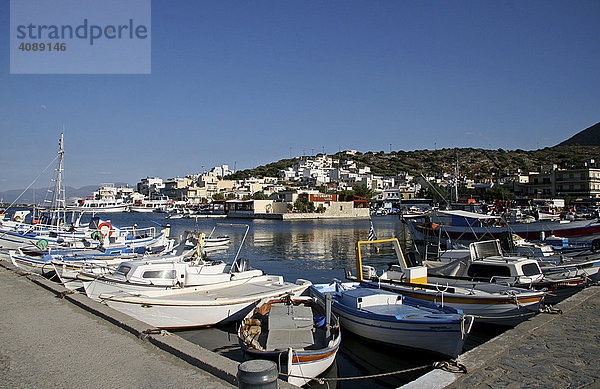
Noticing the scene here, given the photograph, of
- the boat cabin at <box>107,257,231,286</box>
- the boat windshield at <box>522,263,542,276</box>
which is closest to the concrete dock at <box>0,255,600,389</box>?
the boat cabin at <box>107,257,231,286</box>

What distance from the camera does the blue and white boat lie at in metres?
10.0

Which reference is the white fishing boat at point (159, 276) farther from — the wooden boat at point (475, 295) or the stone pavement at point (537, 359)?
the stone pavement at point (537, 359)

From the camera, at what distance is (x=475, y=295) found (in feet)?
40.8

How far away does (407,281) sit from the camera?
14383 millimetres

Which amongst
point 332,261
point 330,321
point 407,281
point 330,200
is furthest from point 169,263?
point 330,200

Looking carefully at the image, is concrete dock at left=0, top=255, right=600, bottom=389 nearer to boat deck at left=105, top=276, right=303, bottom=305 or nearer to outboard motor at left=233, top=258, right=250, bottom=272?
boat deck at left=105, top=276, right=303, bottom=305

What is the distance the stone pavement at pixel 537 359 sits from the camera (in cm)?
632

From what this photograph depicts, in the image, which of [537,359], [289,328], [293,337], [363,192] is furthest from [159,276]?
[363,192]

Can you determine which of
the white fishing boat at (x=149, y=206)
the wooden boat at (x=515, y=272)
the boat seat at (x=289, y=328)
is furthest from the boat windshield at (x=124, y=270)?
the white fishing boat at (x=149, y=206)

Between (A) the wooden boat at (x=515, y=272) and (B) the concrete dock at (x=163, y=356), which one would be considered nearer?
(B) the concrete dock at (x=163, y=356)

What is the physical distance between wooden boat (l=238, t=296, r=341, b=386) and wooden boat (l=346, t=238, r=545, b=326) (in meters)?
3.66

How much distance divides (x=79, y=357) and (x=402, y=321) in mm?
7225

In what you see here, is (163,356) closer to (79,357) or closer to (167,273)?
(79,357)

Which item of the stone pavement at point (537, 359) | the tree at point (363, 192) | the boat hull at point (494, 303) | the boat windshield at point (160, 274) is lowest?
the boat hull at point (494, 303)
